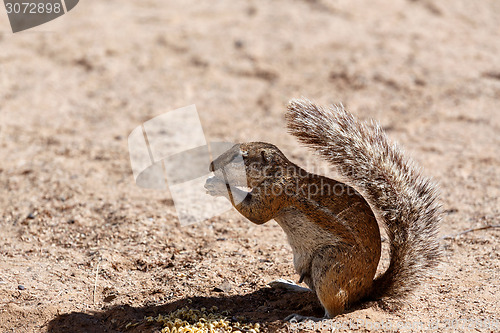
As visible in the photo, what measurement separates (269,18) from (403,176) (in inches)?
285

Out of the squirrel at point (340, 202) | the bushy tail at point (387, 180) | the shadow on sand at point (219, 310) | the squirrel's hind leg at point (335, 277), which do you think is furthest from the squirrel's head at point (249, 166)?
the shadow on sand at point (219, 310)

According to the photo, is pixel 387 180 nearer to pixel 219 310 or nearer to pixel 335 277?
pixel 335 277

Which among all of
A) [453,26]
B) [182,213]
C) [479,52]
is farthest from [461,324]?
[453,26]

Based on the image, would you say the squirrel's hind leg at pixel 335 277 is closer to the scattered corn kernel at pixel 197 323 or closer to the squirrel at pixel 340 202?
the squirrel at pixel 340 202

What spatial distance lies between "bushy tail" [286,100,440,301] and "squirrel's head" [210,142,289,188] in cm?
25

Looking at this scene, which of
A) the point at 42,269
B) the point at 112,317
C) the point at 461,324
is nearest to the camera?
the point at 461,324

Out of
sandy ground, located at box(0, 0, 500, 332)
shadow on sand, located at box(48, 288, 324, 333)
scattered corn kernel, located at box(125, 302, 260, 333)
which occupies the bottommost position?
sandy ground, located at box(0, 0, 500, 332)

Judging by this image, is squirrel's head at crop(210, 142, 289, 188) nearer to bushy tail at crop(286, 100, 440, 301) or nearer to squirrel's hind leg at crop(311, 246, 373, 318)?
bushy tail at crop(286, 100, 440, 301)

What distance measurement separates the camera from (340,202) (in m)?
3.79

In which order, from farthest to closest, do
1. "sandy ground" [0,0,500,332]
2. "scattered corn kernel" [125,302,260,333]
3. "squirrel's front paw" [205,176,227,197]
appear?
"sandy ground" [0,0,500,332]
"squirrel's front paw" [205,176,227,197]
"scattered corn kernel" [125,302,260,333]

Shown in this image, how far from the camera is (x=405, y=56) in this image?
9266 mm

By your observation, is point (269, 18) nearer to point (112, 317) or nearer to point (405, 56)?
point (405, 56)

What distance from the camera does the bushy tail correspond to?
12.2 ft

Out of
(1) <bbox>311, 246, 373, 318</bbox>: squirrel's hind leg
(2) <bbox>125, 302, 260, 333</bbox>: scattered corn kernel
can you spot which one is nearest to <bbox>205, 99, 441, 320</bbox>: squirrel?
(1) <bbox>311, 246, 373, 318</bbox>: squirrel's hind leg
